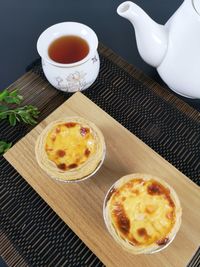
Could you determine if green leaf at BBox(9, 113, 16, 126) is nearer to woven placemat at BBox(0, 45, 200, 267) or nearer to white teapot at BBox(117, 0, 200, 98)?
woven placemat at BBox(0, 45, 200, 267)

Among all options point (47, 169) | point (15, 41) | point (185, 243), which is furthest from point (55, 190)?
point (15, 41)

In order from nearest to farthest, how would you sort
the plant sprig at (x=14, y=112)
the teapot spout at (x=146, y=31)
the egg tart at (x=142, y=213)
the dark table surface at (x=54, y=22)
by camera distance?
1. the egg tart at (x=142, y=213)
2. the teapot spout at (x=146, y=31)
3. the plant sprig at (x=14, y=112)
4. the dark table surface at (x=54, y=22)

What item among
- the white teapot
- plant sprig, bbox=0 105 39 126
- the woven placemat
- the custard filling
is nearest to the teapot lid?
the white teapot

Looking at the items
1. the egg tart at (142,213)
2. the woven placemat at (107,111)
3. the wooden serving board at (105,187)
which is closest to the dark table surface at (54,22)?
the woven placemat at (107,111)

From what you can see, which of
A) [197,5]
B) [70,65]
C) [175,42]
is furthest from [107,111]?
[197,5]

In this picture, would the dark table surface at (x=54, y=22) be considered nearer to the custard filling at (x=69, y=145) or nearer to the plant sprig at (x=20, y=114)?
the plant sprig at (x=20, y=114)

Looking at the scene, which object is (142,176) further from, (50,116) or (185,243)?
(50,116)
